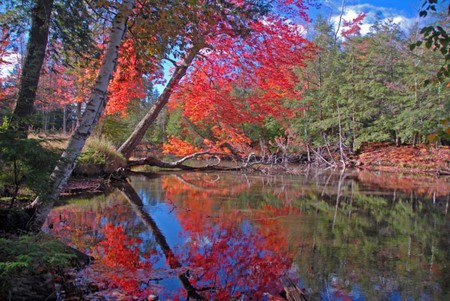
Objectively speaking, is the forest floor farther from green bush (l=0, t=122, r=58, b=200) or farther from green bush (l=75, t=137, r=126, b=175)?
green bush (l=0, t=122, r=58, b=200)

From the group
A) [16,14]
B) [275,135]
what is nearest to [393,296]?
[16,14]

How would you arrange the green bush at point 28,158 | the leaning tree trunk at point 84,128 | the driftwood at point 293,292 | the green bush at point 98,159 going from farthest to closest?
the green bush at point 98,159
the leaning tree trunk at point 84,128
the green bush at point 28,158
the driftwood at point 293,292

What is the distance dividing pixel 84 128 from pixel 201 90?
864cm

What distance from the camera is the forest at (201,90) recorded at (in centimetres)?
398

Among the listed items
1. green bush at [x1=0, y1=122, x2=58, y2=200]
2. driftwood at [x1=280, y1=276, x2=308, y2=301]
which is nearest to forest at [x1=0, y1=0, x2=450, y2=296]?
green bush at [x1=0, y1=122, x2=58, y2=200]

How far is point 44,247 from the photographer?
2.76 meters

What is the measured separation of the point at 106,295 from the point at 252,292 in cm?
126

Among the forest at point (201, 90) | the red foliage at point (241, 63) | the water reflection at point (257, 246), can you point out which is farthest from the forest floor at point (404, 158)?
the water reflection at point (257, 246)

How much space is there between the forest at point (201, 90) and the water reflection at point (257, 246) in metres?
1.07

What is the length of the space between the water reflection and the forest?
107cm

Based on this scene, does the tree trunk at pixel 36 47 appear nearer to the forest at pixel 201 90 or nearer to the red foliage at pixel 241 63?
the forest at pixel 201 90

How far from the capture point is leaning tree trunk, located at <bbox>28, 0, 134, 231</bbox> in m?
3.89

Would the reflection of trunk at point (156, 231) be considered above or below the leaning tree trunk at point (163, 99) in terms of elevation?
below

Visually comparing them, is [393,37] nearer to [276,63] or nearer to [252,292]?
[276,63]
